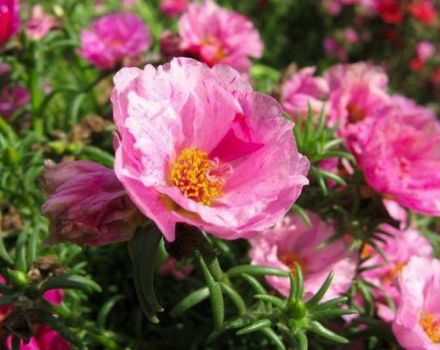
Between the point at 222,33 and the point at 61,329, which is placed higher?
the point at 222,33

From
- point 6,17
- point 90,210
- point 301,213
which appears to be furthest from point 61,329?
point 6,17

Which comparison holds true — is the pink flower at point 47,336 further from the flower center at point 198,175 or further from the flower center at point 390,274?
the flower center at point 390,274

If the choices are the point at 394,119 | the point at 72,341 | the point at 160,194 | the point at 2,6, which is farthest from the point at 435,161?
the point at 2,6

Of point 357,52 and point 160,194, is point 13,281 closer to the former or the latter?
point 160,194

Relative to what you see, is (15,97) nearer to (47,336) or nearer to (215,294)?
(47,336)

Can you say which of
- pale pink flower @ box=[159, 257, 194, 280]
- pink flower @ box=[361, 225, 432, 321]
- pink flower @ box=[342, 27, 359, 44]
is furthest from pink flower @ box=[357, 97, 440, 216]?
pink flower @ box=[342, 27, 359, 44]

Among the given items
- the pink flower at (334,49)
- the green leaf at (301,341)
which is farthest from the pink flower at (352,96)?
the pink flower at (334,49)
